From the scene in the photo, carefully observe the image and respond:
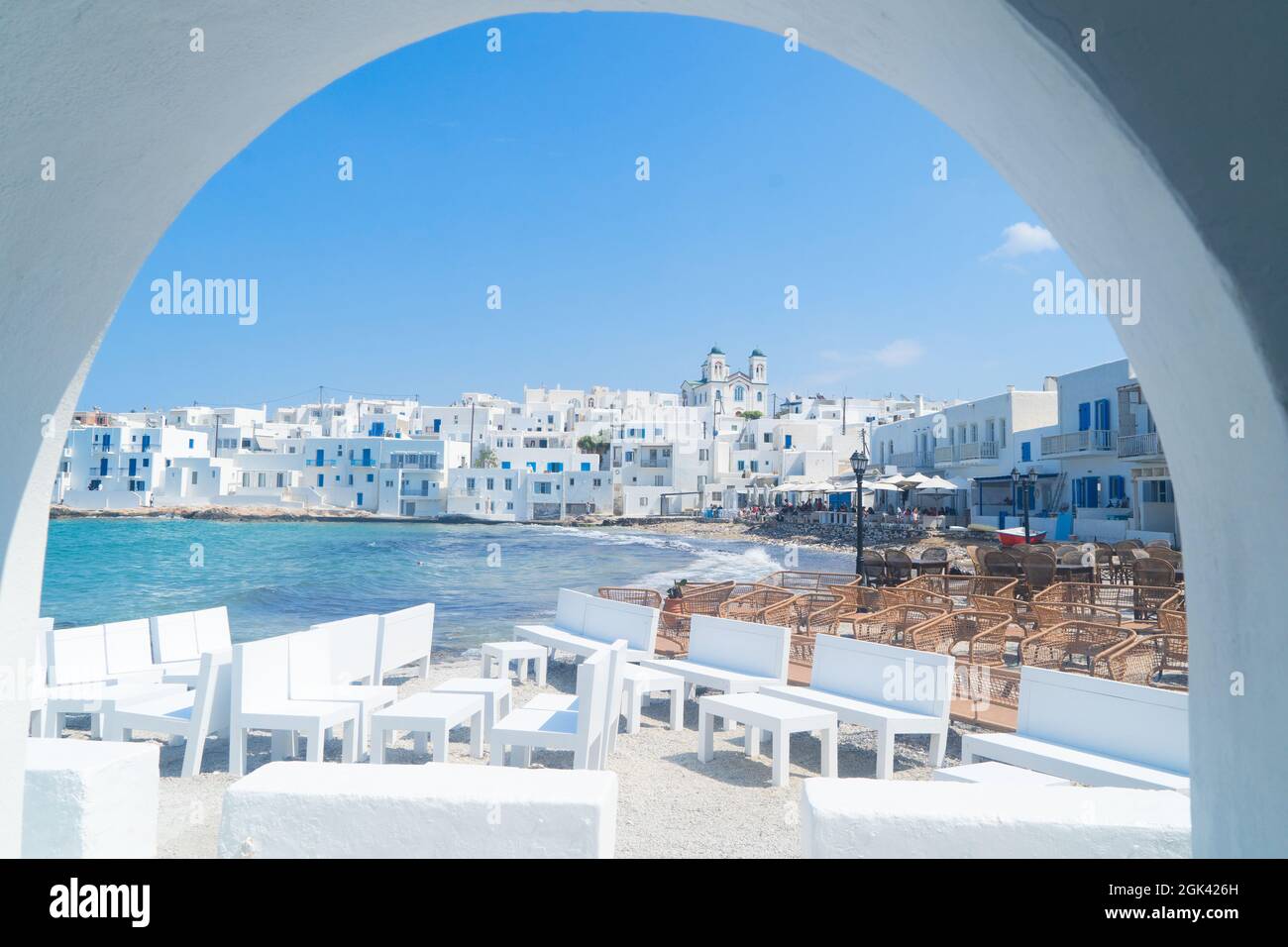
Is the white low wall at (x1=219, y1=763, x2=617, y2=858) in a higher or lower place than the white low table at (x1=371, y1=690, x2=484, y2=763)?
higher

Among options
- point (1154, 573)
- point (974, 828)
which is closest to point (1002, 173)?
point (974, 828)

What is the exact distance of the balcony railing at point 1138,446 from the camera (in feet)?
72.6

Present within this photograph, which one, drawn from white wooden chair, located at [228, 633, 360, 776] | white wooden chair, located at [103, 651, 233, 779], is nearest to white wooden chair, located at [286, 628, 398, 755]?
white wooden chair, located at [228, 633, 360, 776]

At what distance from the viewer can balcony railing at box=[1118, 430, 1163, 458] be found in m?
22.1

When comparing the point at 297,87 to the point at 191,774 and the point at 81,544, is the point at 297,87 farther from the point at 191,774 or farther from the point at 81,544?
the point at 81,544

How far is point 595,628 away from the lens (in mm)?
8680

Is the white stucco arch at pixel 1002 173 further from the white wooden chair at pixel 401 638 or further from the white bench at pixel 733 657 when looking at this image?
the white wooden chair at pixel 401 638

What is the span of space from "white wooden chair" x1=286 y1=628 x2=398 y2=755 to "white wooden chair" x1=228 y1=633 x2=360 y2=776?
0.09 metres

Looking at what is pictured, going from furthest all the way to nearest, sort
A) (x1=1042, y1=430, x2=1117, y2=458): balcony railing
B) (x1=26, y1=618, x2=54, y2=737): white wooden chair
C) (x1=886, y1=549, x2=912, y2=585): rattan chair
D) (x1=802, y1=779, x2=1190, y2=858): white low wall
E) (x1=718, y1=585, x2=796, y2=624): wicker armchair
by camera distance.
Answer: (x1=1042, y1=430, x2=1117, y2=458): balcony railing
(x1=886, y1=549, x2=912, y2=585): rattan chair
(x1=718, y1=585, x2=796, y2=624): wicker armchair
(x1=26, y1=618, x2=54, y2=737): white wooden chair
(x1=802, y1=779, x2=1190, y2=858): white low wall

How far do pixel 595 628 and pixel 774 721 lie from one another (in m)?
3.70

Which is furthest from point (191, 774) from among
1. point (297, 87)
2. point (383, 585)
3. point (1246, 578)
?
point (383, 585)

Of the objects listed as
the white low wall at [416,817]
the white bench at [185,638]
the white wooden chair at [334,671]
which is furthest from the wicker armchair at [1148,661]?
the white bench at [185,638]

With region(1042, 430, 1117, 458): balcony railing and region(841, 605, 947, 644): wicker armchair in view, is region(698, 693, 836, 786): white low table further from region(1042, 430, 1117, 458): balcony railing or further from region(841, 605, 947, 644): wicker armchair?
region(1042, 430, 1117, 458): balcony railing
